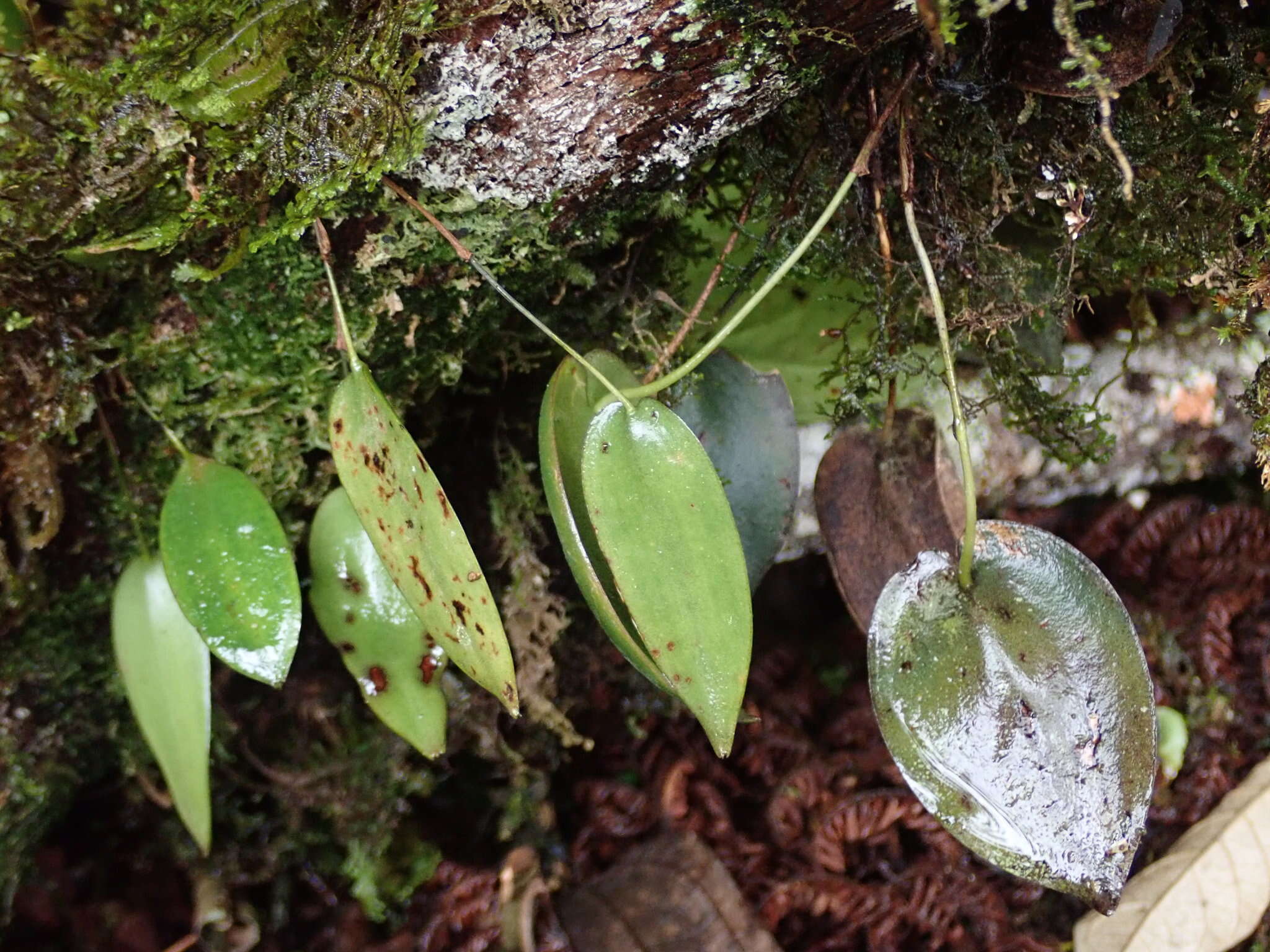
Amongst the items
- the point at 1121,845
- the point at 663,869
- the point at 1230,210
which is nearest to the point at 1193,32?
the point at 1230,210

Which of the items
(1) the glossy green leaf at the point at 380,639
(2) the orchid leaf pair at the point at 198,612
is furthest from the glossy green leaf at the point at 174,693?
(1) the glossy green leaf at the point at 380,639

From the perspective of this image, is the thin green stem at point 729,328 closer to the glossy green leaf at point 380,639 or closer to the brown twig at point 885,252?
the brown twig at point 885,252

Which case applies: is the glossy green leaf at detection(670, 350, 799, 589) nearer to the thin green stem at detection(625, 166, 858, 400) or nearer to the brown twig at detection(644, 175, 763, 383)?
the brown twig at detection(644, 175, 763, 383)

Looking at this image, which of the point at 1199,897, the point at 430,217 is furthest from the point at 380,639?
the point at 1199,897

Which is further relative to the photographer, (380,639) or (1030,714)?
(380,639)

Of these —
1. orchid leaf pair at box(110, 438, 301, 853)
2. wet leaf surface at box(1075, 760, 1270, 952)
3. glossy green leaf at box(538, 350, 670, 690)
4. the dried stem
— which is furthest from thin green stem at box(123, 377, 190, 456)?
wet leaf surface at box(1075, 760, 1270, 952)

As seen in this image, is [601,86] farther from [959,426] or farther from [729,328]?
[959,426]
